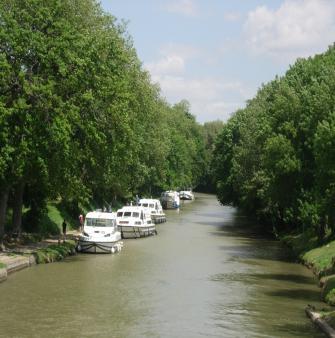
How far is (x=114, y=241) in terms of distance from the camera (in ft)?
146

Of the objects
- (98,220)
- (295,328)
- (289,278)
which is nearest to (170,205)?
(98,220)

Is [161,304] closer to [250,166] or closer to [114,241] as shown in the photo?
[114,241]

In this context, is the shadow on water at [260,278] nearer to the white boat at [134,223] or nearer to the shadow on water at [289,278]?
the shadow on water at [289,278]

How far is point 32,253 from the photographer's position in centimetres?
3722

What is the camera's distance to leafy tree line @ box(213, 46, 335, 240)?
3708cm

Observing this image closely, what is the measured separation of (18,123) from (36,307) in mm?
11927

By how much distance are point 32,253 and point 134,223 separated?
21.2m

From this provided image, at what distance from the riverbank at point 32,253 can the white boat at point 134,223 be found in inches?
Answer: 455

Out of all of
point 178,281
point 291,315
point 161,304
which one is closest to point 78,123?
point 178,281

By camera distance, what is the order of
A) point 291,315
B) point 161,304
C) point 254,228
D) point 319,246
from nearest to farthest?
point 291,315 → point 161,304 → point 319,246 → point 254,228

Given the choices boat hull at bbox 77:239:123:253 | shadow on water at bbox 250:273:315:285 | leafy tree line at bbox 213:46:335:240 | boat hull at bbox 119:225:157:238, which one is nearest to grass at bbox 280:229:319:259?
leafy tree line at bbox 213:46:335:240

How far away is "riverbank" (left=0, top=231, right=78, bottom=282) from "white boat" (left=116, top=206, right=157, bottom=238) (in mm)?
11560

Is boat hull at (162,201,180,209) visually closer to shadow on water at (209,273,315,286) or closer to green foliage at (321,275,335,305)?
shadow on water at (209,273,315,286)

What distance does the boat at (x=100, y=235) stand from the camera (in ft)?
143
